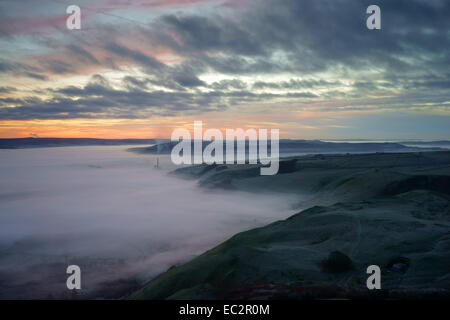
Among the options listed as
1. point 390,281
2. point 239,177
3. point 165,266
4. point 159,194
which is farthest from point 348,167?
point 390,281

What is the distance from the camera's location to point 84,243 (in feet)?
152

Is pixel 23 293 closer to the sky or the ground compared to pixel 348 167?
closer to the ground

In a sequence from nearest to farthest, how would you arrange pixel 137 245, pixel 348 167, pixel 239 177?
pixel 137 245, pixel 348 167, pixel 239 177

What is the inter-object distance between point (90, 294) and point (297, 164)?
7343cm

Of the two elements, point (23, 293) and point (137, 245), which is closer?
point (23, 293)

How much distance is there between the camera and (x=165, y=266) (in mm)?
32219

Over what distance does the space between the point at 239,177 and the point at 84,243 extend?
162 ft

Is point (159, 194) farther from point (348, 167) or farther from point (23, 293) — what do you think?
point (23, 293)

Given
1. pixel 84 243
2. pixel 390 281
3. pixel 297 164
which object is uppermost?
pixel 297 164

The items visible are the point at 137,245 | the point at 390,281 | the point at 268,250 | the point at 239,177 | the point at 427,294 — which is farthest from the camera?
the point at 239,177

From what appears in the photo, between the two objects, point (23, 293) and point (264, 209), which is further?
point (264, 209)
